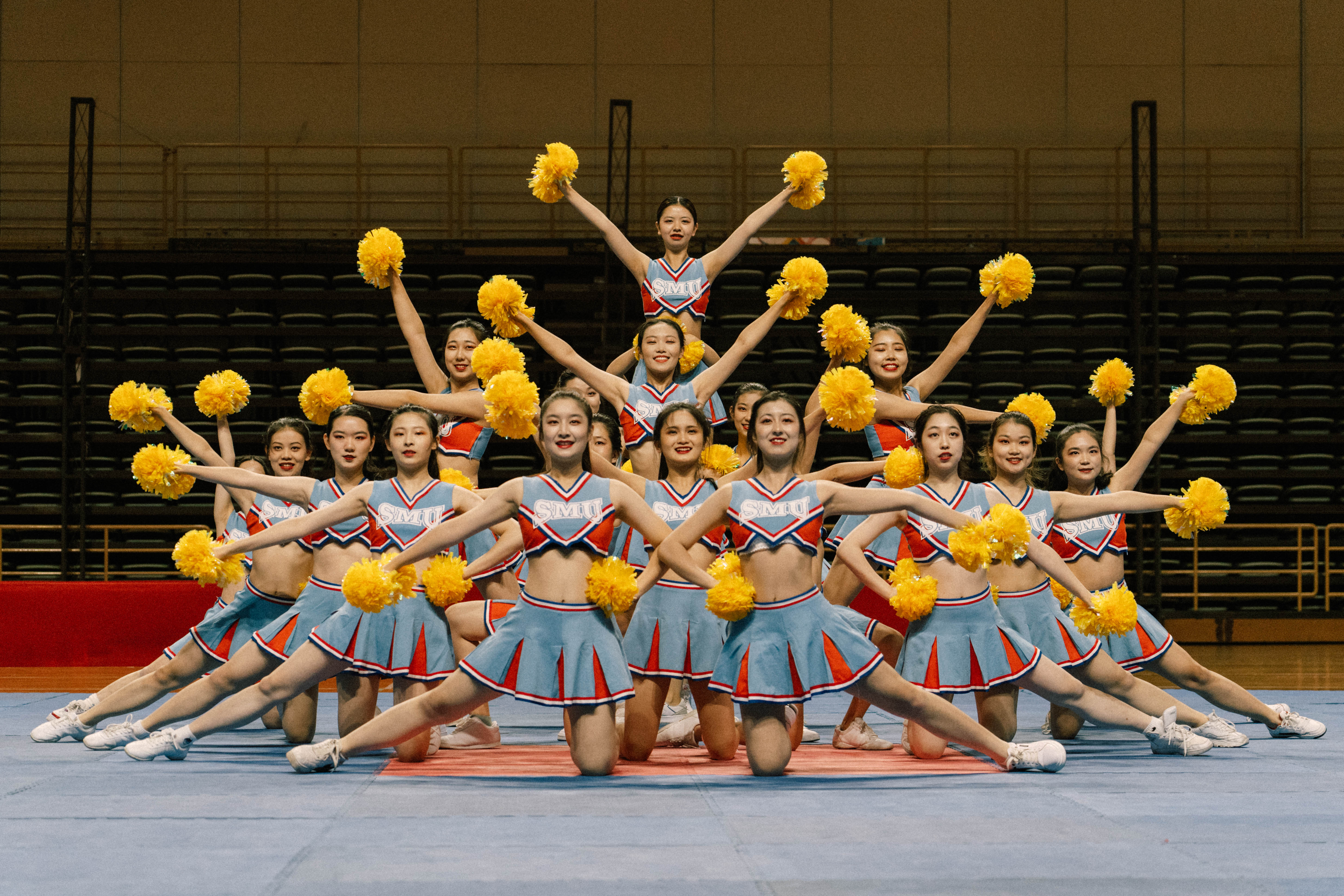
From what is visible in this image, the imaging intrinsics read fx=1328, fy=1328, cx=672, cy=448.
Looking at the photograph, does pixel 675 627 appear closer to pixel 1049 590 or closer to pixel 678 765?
pixel 678 765

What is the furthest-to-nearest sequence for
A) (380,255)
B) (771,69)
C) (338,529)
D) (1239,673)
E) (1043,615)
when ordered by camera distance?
(771,69)
(1239,673)
(380,255)
(1043,615)
(338,529)

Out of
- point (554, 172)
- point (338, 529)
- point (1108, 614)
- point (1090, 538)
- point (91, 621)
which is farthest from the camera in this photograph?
point (91, 621)

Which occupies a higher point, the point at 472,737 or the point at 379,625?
the point at 379,625

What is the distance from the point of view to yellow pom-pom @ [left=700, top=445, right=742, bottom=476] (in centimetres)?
531

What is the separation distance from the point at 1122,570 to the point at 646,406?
2.15 meters

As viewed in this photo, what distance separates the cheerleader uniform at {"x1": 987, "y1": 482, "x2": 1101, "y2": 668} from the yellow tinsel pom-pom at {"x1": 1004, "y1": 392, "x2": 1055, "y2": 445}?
1.88 ft

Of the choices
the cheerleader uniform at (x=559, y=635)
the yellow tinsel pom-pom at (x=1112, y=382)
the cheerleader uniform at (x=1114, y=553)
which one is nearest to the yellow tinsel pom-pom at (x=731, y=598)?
the cheerleader uniform at (x=559, y=635)

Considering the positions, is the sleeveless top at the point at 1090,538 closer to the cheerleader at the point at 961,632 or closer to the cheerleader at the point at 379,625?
the cheerleader at the point at 961,632

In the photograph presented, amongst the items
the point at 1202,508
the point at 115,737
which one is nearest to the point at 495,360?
the point at 115,737

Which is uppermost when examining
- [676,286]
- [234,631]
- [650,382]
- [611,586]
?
[676,286]

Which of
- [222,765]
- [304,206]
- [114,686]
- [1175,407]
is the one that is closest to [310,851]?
[222,765]

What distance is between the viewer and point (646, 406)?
5.89 m

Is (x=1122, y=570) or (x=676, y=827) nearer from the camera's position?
(x=676, y=827)

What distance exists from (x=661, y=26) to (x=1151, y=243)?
5221 millimetres
